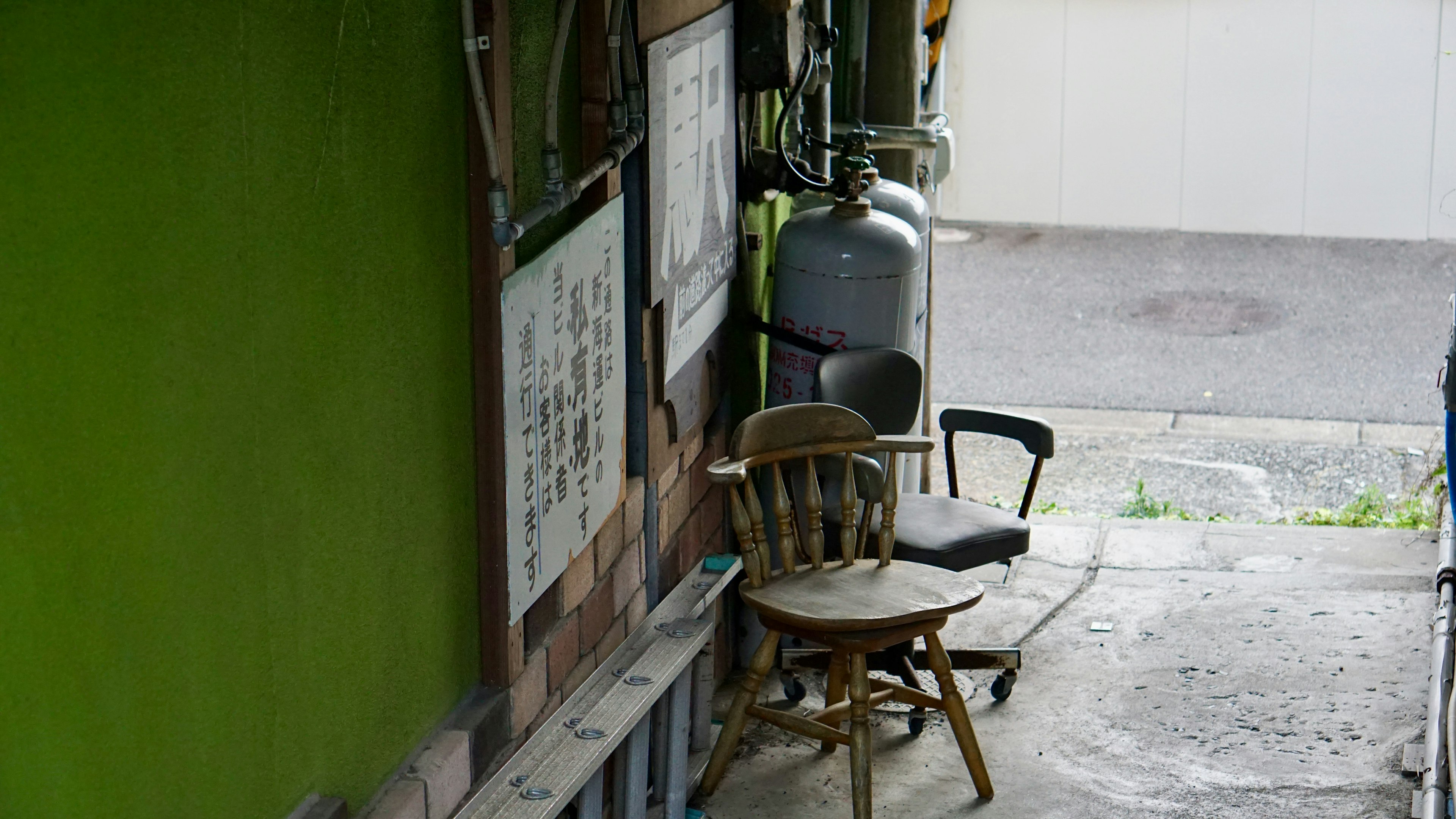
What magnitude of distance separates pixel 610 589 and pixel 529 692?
1.72 ft

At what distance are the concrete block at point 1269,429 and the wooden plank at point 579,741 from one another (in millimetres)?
4481

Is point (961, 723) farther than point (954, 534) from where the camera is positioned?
No

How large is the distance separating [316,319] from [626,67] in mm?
1283

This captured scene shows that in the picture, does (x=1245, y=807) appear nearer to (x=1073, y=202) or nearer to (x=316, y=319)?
(x=316, y=319)

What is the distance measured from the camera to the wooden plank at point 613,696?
8.47 ft

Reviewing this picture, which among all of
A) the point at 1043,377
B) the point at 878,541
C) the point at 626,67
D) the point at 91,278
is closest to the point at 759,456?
the point at 878,541

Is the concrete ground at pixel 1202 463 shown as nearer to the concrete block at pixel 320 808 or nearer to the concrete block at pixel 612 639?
the concrete block at pixel 612 639

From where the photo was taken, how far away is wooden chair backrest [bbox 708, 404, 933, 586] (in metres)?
3.67

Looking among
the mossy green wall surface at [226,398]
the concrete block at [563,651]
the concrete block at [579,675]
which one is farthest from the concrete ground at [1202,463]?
the mossy green wall surface at [226,398]

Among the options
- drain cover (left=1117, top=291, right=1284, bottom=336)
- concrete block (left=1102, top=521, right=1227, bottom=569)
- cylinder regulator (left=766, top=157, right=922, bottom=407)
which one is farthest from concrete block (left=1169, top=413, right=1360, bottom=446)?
cylinder regulator (left=766, top=157, right=922, bottom=407)

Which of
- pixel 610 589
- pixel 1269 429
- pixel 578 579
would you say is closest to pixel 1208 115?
pixel 1269 429

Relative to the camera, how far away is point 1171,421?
292 inches

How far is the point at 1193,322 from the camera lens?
9023mm

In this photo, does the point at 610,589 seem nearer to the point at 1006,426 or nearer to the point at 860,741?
the point at 860,741
